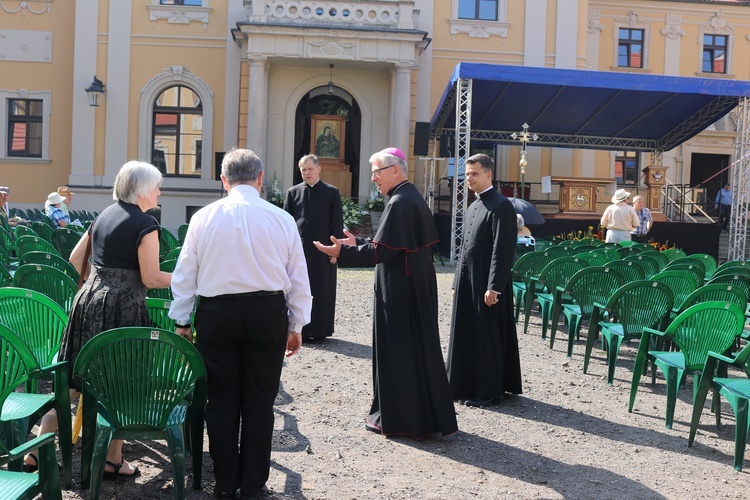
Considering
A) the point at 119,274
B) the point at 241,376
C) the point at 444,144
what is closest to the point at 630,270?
the point at 241,376

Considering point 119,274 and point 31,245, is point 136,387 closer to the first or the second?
point 119,274

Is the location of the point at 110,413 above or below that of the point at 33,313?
below

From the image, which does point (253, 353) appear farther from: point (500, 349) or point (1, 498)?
point (500, 349)

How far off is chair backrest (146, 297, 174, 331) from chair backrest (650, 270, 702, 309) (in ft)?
15.5

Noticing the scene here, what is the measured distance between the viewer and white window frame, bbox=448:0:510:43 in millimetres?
23891

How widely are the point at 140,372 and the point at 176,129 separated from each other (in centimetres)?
2104

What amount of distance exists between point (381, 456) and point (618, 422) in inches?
77.7

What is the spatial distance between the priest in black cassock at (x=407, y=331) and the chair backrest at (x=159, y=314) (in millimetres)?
1222

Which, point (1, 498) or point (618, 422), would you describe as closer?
point (1, 498)

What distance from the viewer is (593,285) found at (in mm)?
7723

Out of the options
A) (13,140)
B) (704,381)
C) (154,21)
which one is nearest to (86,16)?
(154,21)

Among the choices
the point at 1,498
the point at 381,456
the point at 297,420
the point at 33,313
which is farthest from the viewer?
the point at 297,420

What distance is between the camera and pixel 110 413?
147 inches

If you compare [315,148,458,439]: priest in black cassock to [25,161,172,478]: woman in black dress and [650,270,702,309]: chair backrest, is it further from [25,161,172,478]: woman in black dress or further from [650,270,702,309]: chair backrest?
[650,270,702,309]: chair backrest
